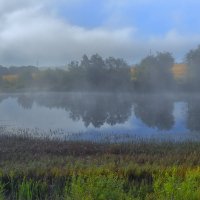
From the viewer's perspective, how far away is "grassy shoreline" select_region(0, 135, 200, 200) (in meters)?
7.60

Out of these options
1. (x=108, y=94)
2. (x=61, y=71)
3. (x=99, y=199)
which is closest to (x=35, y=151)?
(x=99, y=199)

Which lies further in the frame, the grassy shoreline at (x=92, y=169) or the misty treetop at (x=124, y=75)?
the misty treetop at (x=124, y=75)

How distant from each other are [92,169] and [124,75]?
78811mm

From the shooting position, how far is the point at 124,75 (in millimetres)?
89188

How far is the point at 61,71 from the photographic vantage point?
103 m

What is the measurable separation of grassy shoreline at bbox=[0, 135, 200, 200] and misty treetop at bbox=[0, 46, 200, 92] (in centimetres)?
6370

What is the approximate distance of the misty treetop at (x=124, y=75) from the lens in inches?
3364

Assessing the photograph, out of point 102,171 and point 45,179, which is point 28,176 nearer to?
point 45,179

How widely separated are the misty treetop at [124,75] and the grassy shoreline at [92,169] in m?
63.7

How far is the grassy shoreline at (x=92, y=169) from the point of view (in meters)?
7.60

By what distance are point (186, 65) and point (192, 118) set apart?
1785 inches

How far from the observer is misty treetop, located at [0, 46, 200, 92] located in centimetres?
8544

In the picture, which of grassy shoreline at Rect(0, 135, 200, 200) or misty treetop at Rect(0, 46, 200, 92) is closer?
grassy shoreline at Rect(0, 135, 200, 200)

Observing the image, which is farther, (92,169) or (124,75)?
(124,75)
